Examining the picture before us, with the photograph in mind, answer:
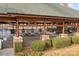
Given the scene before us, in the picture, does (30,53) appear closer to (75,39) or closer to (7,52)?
(7,52)

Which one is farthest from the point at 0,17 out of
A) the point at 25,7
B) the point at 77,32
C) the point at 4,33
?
the point at 77,32

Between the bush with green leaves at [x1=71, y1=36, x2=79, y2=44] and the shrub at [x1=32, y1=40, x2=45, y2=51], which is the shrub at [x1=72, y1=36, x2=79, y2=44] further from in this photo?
the shrub at [x1=32, y1=40, x2=45, y2=51]

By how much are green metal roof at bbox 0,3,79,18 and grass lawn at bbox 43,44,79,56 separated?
0.58 m

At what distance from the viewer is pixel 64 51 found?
2.63 m

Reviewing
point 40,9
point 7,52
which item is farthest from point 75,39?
point 7,52

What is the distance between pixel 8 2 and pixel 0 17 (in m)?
0.31

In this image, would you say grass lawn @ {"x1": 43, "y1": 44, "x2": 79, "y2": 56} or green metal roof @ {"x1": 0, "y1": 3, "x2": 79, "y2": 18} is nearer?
green metal roof @ {"x1": 0, "y1": 3, "x2": 79, "y2": 18}

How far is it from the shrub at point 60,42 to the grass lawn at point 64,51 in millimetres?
69

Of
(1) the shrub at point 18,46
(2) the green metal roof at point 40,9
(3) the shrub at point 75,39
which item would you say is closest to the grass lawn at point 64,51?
(3) the shrub at point 75,39

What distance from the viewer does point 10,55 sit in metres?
2.63

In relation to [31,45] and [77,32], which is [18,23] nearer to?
[31,45]

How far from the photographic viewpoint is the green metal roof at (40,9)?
2.52 meters

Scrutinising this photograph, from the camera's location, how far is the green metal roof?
8.27 ft

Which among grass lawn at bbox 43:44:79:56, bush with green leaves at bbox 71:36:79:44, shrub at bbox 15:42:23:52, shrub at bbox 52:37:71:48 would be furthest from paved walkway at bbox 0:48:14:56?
bush with green leaves at bbox 71:36:79:44
